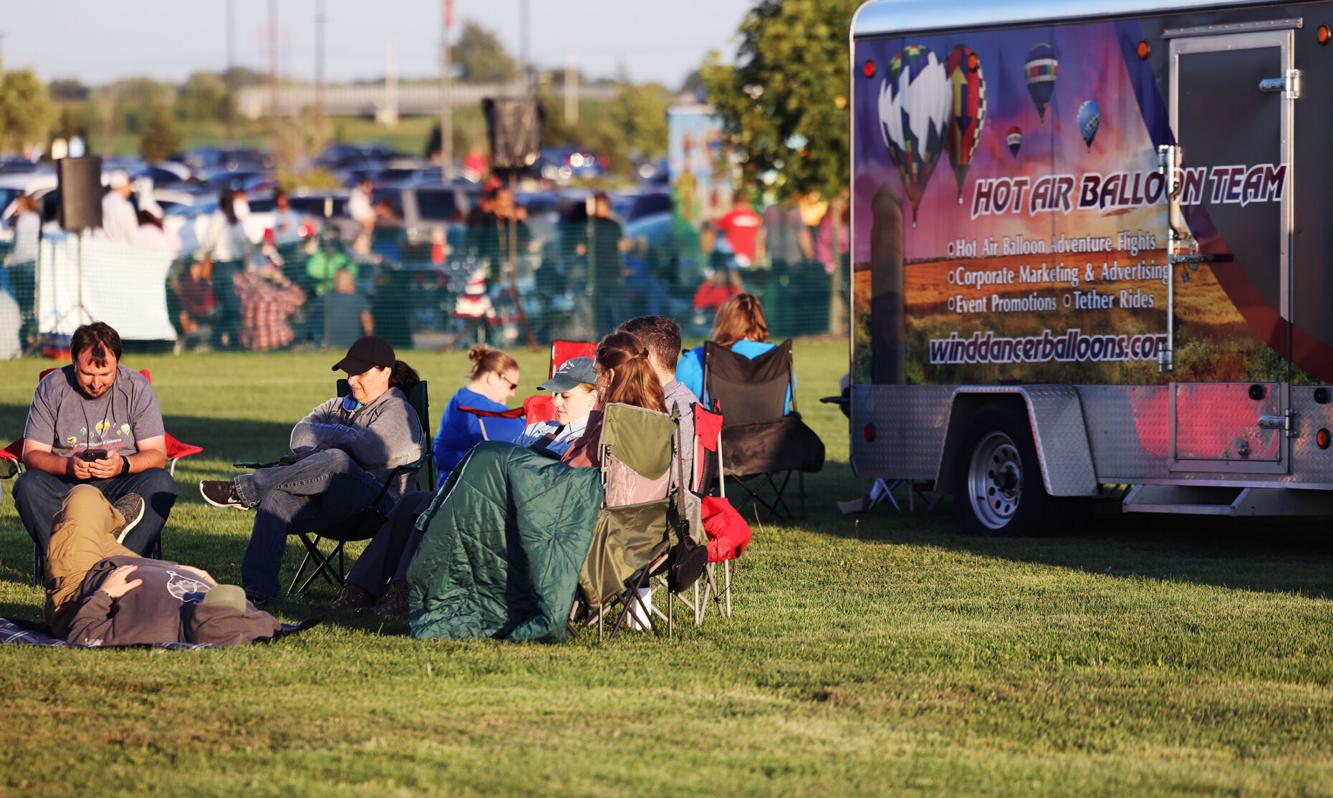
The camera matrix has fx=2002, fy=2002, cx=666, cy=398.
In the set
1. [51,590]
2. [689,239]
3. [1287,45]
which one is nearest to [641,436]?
[51,590]

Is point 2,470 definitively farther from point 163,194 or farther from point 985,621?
point 163,194

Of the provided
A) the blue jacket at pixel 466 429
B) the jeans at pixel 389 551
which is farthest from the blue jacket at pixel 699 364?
the jeans at pixel 389 551

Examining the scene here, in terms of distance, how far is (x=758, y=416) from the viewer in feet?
37.3

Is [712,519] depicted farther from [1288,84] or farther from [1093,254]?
[1288,84]

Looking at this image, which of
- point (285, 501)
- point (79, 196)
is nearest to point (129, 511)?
point (285, 501)

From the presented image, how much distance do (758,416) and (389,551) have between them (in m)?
3.83

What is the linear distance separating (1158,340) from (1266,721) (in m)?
4.11

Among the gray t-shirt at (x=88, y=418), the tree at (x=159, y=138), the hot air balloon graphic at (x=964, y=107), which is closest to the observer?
the gray t-shirt at (x=88, y=418)

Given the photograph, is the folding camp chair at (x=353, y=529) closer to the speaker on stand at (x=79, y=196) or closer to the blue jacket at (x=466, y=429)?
the blue jacket at (x=466, y=429)

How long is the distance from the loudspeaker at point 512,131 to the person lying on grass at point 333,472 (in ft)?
68.4

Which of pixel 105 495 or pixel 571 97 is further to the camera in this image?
pixel 571 97

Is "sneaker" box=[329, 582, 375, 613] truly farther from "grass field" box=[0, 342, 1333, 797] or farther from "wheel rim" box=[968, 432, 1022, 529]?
"wheel rim" box=[968, 432, 1022, 529]

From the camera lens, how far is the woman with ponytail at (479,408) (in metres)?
9.42

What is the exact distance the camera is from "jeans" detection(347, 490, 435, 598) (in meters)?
7.87
